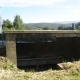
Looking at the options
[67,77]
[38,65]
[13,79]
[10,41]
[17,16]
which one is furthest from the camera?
[17,16]

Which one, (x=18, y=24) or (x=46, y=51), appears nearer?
(x=46, y=51)

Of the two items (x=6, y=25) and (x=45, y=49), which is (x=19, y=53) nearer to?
(x=45, y=49)

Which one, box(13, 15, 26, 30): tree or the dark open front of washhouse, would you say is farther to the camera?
box(13, 15, 26, 30): tree

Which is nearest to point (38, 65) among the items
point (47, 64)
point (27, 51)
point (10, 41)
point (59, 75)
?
point (47, 64)

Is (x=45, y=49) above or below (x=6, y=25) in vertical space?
below

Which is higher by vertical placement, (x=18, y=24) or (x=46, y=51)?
(x=18, y=24)

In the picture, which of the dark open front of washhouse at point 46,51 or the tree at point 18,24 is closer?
the dark open front of washhouse at point 46,51

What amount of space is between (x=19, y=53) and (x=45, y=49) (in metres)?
2.39

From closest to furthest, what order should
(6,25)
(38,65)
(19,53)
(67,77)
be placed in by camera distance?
(67,77) → (38,65) → (19,53) → (6,25)

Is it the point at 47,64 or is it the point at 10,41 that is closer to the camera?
the point at 10,41

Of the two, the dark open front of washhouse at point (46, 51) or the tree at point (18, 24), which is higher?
the tree at point (18, 24)

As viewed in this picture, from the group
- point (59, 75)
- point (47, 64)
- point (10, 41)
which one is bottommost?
point (47, 64)

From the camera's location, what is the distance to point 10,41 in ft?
40.1

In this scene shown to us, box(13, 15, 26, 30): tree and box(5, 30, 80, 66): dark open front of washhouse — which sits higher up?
box(13, 15, 26, 30): tree
